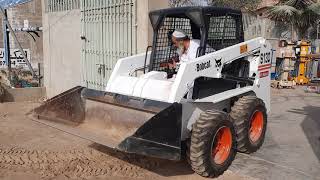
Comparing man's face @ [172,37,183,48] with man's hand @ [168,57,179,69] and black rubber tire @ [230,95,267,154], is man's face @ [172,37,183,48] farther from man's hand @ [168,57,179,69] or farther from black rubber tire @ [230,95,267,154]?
black rubber tire @ [230,95,267,154]

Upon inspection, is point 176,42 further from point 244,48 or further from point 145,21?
point 145,21

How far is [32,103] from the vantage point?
1213 centimetres

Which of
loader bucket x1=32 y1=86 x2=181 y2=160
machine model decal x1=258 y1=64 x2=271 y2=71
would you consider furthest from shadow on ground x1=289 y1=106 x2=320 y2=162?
loader bucket x1=32 y1=86 x2=181 y2=160

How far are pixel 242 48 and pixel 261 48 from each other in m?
0.65

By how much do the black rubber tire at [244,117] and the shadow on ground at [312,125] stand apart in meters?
1.20

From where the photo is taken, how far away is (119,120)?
5441mm

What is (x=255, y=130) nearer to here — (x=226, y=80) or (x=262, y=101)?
(x=262, y=101)

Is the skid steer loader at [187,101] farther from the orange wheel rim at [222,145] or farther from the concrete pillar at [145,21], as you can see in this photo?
the concrete pillar at [145,21]

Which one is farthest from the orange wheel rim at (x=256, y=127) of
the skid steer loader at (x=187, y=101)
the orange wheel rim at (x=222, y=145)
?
the orange wheel rim at (x=222, y=145)

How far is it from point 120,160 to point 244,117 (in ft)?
6.39

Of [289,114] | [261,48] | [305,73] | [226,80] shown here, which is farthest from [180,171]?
[305,73]

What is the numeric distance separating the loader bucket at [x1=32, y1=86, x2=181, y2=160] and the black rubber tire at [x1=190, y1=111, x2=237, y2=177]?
34 centimetres

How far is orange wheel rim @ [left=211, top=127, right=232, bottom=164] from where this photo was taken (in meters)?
5.43

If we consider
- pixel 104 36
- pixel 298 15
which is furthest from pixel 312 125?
pixel 298 15
